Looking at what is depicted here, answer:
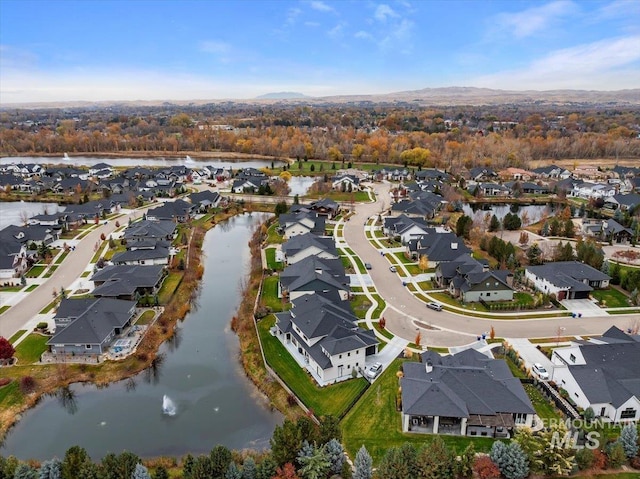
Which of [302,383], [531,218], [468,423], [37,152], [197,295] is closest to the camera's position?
[468,423]

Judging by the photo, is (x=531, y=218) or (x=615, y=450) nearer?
(x=615, y=450)

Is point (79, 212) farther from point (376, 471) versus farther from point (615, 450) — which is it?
point (615, 450)

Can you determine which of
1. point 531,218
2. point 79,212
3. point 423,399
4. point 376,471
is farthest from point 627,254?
point 79,212

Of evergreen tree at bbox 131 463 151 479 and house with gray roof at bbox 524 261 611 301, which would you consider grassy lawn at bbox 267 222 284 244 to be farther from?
evergreen tree at bbox 131 463 151 479

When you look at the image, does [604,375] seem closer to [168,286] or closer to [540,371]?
[540,371]

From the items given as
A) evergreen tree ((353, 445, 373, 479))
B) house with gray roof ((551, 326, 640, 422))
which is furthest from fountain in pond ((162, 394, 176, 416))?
house with gray roof ((551, 326, 640, 422))

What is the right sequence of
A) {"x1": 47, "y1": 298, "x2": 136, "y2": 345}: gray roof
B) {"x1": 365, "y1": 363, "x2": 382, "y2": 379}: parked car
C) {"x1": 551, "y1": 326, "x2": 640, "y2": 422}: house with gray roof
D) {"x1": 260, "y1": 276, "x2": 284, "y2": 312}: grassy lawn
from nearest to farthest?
{"x1": 551, "y1": 326, "x2": 640, "y2": 422}: house with gray roof → {"x1": 365, "y1": 363, "x2": 382, "y2": 379}: parked car → {"x1": 47, "y1": 298, "x2": 136, "y2": 345}: gray roof → {"x1": 260, "y1": 276, "x2": 284, "y2": 312}: grassy lawn
